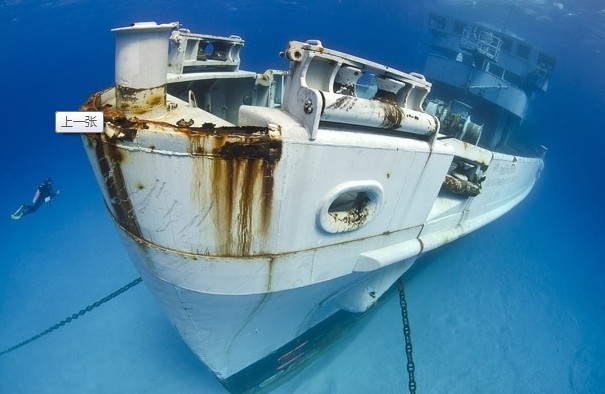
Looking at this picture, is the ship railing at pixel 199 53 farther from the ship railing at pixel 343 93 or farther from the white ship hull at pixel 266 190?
the ship railing at pixel 343 93

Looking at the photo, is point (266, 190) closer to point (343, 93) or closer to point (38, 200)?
point (343, 93)

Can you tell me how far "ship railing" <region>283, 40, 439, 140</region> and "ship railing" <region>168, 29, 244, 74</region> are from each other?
2.74 meters

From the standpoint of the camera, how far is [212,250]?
255 centimetres

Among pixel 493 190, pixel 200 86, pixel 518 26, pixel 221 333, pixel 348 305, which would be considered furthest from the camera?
pixel 518 26

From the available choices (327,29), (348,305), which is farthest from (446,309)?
(327,29)

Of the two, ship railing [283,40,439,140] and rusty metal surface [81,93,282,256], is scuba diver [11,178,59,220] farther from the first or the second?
ship railing [283,40,439,140]

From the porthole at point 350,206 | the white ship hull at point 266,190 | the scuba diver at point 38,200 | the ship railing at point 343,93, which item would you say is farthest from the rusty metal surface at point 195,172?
the scuba diver at point 38,200

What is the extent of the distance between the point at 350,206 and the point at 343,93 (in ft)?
3.69

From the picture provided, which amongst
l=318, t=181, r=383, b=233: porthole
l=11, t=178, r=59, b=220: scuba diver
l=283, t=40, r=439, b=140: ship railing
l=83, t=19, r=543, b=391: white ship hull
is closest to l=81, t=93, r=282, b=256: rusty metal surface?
l=83, t=19, r=543, b=391: white ship hull

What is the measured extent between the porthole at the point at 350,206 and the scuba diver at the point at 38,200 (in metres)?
14.3

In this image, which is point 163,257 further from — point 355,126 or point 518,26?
point 518,26

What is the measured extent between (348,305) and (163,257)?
263cm

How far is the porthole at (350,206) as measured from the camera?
2.71 m

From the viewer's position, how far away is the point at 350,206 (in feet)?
10.6
